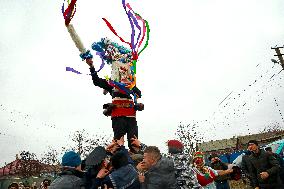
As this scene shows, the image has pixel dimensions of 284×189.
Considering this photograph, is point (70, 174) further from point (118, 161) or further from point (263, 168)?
point (263, 168)

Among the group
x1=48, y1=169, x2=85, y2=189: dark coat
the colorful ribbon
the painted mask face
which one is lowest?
x1=48, y1=169, x2=85, y2=189: dark coat

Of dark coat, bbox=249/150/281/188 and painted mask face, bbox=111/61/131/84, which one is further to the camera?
dark coat, bbox=249/150/281/188

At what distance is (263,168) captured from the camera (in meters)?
6.15

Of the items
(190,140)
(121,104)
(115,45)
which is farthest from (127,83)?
(190,140)

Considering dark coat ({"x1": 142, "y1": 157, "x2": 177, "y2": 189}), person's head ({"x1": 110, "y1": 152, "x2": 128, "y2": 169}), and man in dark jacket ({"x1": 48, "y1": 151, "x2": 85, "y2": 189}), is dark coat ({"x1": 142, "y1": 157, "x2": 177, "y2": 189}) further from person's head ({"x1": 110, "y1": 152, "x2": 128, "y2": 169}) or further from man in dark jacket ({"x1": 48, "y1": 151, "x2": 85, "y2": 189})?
man in dark jacket ({"x1": 48, "y1": 151, "x2": 85, "y2": 189})

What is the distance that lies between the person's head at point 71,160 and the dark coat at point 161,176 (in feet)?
2.75

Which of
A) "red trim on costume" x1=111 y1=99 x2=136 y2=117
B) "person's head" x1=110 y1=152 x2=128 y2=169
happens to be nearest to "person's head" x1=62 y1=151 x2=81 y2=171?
"person's head" x1=110 y1=152 x2=128 y2=169

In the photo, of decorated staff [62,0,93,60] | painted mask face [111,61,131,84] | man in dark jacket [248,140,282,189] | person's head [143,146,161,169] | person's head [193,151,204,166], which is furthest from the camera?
man in dark jacket [248,140,282,189]

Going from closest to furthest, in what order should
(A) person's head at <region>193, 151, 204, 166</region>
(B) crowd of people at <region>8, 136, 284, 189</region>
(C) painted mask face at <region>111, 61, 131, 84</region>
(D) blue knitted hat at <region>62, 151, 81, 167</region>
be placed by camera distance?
(B) crowd of people at <region>8, 136, 284, 189</region> < (D) blue knitted hat at <region>62, 151, 81, 167</region> < (A) person's head at <region>193, 151, 204, 166</region> < (C) painted mask face at <region>111, 61, 131, 84</region>

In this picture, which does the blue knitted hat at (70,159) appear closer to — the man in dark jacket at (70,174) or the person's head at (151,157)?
the man in dark jacket at (70,174)

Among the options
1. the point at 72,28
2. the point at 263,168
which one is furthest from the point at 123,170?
the point at 263,168

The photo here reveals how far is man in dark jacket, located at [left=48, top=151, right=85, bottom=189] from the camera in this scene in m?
3.21

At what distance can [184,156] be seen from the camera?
4133mm

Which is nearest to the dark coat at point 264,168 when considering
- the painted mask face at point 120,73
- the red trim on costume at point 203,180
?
the red trim on costume at point 203,180
